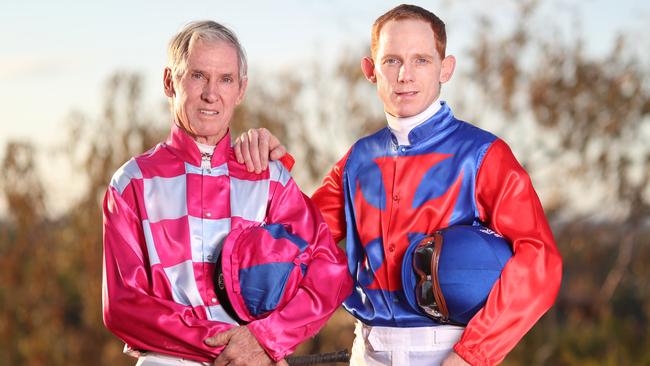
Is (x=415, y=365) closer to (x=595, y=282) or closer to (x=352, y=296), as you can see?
(x=352, y=296)

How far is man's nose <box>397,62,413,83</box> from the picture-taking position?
3582mm

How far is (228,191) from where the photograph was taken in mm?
3373

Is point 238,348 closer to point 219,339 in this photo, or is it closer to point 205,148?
point 219,339

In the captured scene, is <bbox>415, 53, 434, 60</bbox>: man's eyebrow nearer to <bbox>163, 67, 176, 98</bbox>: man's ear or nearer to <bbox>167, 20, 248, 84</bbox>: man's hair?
<bbox>167, 20, 248, 84</bbox>: man's hair

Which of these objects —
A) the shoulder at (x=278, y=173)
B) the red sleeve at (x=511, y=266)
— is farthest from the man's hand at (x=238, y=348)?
the red sleeve at (x=511, y=266)

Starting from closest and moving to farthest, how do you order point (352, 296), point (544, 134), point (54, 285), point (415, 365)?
point (415, 365) < point (352, 296) < point (544, 134) < point (54, 285)

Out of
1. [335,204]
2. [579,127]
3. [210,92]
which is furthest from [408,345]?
[579,127]

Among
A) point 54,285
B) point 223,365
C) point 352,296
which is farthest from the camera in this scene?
point 54,285

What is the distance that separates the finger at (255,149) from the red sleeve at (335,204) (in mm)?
475

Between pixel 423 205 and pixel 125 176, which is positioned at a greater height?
pixel 125 176

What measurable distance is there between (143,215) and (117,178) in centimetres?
16

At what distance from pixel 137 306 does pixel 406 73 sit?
1.25 metres

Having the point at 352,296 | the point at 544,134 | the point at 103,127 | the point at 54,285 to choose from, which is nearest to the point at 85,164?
the point at 103,127

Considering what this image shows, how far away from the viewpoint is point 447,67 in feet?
12.3
